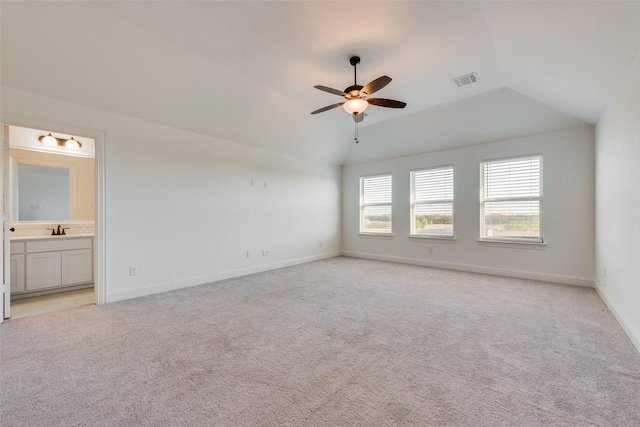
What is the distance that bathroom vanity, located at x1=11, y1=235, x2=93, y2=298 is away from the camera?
3.68 meters

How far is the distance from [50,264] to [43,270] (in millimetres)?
103

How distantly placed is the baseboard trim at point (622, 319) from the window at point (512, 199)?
124 cm

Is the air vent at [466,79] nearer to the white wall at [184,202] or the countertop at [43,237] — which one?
the white wall at [184,202]

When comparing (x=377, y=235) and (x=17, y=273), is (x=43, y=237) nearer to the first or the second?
(x=17, y=273)

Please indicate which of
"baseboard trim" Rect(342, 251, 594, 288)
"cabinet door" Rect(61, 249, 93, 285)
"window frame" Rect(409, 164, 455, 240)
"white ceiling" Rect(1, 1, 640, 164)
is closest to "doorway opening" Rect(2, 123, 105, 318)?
"cabinet door" Rect(61, 249, 93, 285)

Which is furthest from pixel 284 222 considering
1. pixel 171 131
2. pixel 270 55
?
pixel 270 55

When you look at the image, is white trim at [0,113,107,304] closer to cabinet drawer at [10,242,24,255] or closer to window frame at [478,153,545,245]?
cabinet drawer at [10,242,24,255]

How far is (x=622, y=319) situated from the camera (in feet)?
8.99

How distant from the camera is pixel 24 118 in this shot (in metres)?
3.00

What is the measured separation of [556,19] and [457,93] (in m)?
2.07

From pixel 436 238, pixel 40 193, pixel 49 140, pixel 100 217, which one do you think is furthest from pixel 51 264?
pixel 436 238

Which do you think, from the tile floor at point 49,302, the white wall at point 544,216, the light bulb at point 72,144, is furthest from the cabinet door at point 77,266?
the white wall at point 544,216

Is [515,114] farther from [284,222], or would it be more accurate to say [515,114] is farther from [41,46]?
[41,46]

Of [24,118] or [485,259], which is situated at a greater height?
[24,118]
